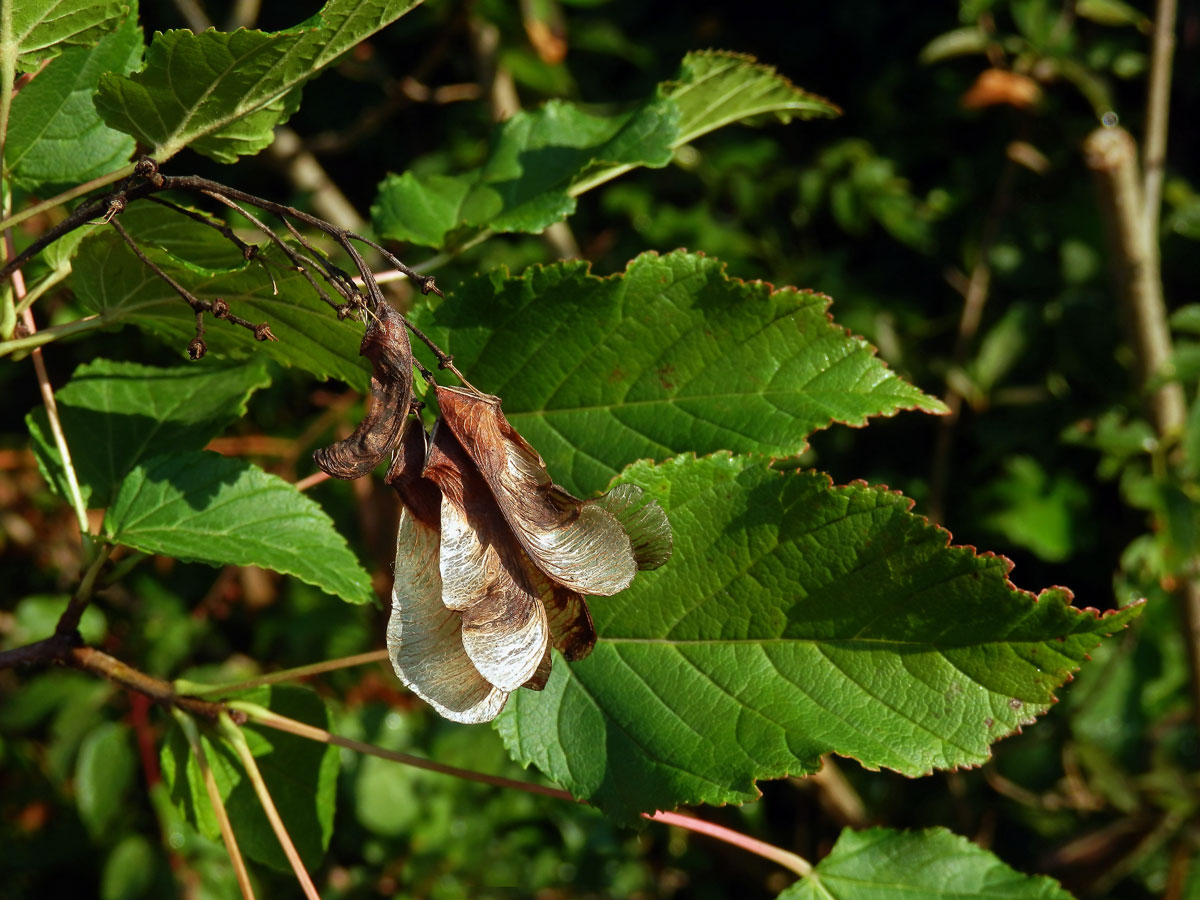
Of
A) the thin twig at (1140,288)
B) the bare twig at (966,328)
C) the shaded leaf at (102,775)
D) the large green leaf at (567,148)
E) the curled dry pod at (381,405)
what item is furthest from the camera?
the bare twig at (966,328)

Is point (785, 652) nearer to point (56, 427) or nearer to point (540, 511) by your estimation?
point (540, 511)

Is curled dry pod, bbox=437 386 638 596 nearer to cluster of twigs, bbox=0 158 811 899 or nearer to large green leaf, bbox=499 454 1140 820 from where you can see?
cluster of twigs, bbox=0 158 811 899

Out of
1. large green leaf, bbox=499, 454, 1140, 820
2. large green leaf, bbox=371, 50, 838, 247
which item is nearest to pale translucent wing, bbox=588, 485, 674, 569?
large green leaf, bbox=499, 454, 1140, 820

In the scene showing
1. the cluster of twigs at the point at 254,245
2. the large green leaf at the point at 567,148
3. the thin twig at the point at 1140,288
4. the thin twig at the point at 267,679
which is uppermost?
the cluster of twigs at the point at 254,245

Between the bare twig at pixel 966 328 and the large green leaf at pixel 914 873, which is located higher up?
the large green leaf at pixel 914 873

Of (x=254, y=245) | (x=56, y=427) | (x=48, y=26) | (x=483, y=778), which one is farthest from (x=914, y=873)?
(x=48, y=26)

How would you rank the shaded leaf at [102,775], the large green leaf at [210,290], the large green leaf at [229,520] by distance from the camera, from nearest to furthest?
the large green leaf at [210,290] < the large green leaf at [229,520] < the shaded leaf at [102,775]

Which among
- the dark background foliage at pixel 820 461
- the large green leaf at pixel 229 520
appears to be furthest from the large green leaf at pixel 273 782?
the dark background foliage at pixel 820 461

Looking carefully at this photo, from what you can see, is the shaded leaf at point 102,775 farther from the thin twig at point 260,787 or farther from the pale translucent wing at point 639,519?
the pale translucent wing at point 639,519
